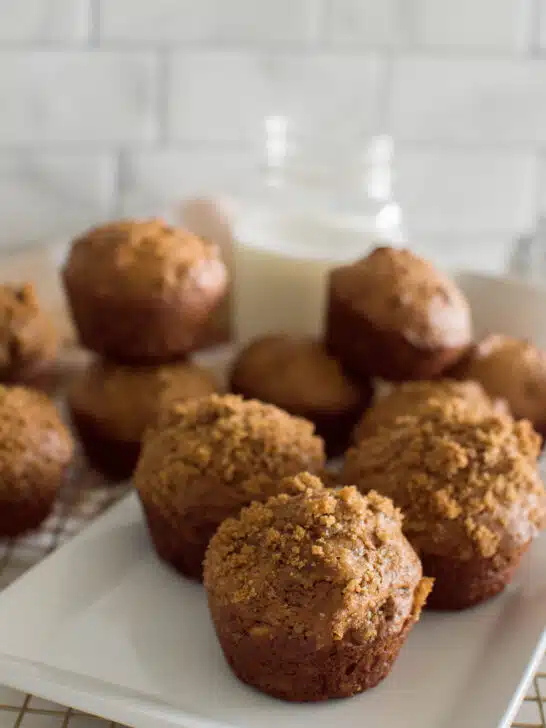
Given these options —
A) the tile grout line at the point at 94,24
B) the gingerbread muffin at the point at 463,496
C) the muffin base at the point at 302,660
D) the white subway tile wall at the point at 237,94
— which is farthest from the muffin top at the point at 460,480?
the tile grout line at the point at 94,24

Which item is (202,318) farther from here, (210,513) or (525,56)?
(525,56)

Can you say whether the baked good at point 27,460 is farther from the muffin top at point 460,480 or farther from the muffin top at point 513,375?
the muffin top at point 513,375

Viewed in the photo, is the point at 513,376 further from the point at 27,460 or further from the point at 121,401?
the point at 27,460

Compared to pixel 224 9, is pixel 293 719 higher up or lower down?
lower down

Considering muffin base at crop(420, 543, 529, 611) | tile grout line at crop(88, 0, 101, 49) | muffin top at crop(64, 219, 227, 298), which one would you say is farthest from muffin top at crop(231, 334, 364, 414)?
tile grout line at crop(88, 0, 101, 49)

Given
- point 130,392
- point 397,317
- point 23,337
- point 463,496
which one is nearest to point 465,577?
point 463,496

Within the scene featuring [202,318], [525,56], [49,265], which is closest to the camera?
[202,318]

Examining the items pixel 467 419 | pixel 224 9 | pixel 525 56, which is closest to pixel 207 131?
pixel 224 9
